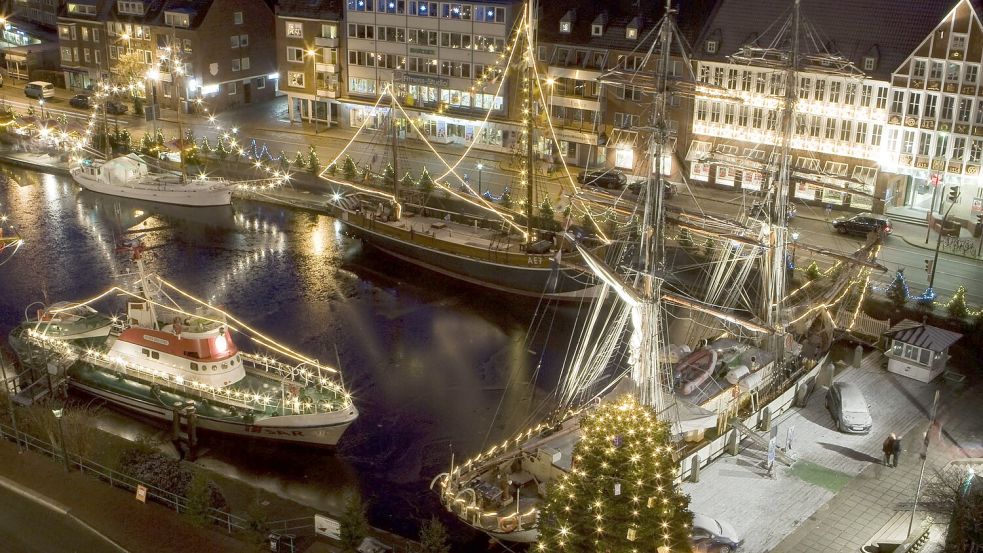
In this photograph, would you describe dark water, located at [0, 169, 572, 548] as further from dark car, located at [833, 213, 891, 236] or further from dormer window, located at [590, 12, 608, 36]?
dormer window, located at [590, 12, 608, 36]

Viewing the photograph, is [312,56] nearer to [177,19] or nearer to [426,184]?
[177,19]

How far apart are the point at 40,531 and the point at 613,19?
5450 cm

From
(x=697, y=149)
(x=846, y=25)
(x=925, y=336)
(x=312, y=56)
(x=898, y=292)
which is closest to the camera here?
(x=925, y=336)

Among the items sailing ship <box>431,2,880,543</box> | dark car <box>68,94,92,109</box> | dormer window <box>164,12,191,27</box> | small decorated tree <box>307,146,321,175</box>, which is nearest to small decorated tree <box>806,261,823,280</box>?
sailing ship <box>431,2,880,543</box>

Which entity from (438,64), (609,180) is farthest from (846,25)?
(438,64)

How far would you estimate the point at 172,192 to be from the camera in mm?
77438

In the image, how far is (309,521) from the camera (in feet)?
128

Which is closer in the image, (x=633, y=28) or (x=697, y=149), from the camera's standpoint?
(x=697, y=149)

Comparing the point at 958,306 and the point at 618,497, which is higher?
the point at 958,306

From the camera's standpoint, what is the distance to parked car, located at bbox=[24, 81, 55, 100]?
340 feet

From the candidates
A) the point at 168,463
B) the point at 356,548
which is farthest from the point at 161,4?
the point at 356,548

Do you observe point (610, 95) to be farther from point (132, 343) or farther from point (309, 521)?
point (309, 521)

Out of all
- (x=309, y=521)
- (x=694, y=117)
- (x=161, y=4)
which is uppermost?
(x=161, y=4)

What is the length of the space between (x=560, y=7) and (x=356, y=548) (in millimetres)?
55292
